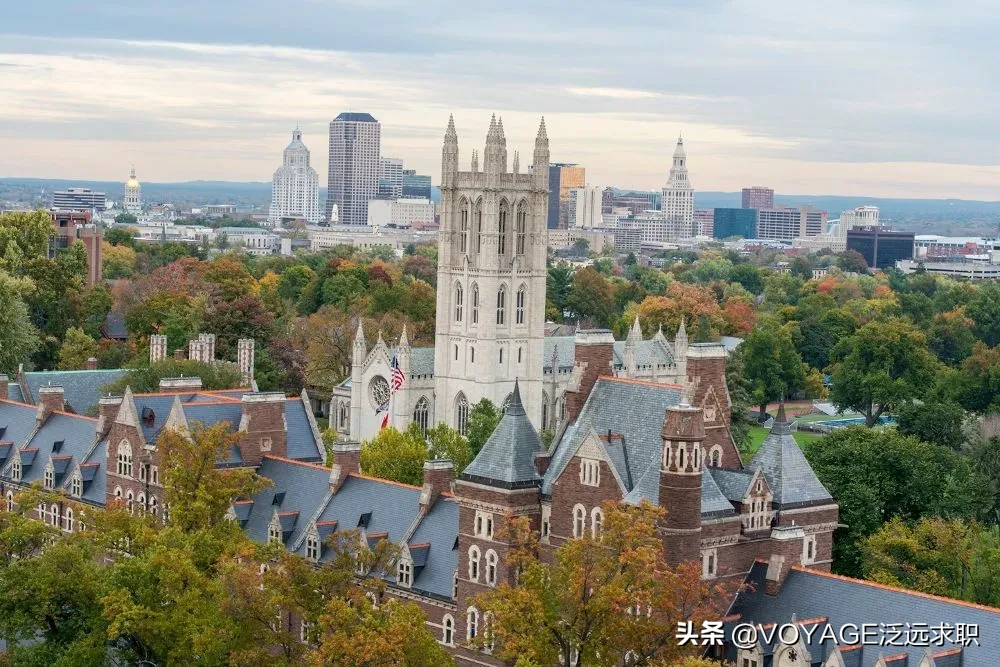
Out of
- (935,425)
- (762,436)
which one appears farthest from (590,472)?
(762,436)

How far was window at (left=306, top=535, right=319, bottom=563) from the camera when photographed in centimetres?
7069

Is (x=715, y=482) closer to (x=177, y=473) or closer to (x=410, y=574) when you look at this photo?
(x=410, y=574)

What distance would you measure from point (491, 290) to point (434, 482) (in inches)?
2383

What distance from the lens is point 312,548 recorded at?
7112 cm

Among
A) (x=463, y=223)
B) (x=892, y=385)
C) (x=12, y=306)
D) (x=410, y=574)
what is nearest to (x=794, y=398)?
(x=892, y=385)

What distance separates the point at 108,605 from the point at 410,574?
1156 centimetres

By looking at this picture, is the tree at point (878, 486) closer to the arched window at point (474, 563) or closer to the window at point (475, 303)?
the arched window at point (474, 563)

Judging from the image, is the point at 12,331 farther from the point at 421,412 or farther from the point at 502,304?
the point at 502,304

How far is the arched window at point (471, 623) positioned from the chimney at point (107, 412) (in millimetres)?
28969

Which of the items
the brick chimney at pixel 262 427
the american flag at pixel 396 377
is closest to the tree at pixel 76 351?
the american flag at pixel 396 377

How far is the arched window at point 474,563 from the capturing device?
6353 cm

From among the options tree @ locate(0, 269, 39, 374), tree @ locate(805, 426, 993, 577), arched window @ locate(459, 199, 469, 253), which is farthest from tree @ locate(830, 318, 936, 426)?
tree @ locate(0, 269, 39, 374)

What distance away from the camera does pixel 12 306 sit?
430ft

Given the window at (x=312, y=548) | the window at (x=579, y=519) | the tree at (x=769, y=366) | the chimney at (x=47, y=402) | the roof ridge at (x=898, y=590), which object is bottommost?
the tree at (x=769, y=366)
